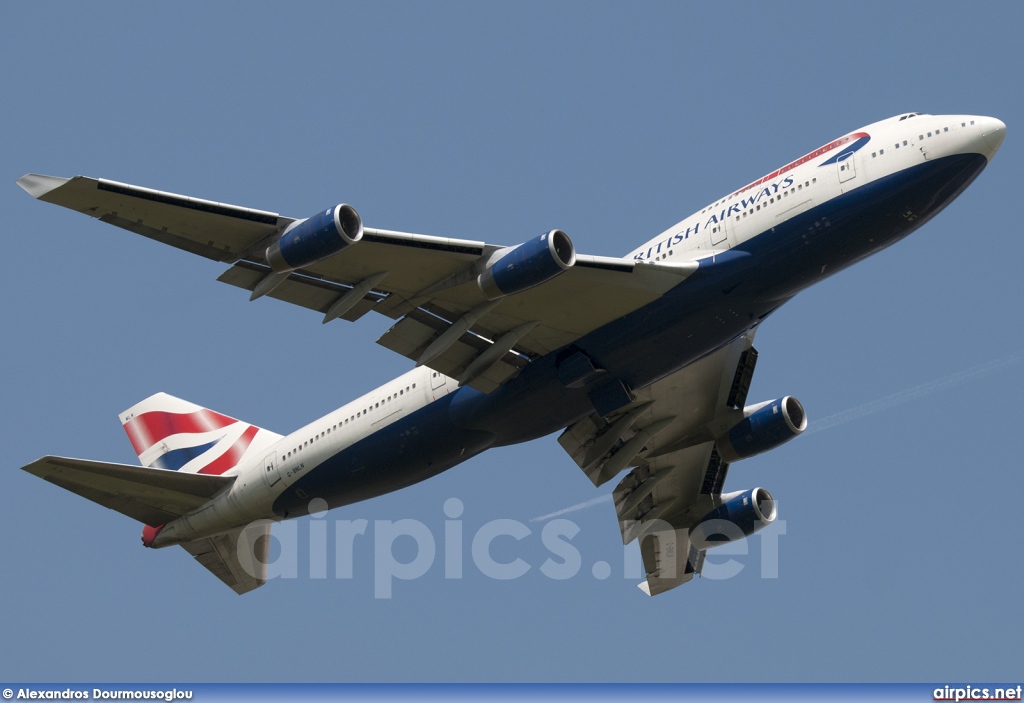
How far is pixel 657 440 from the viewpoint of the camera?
44812 millimetres

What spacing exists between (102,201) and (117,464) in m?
11.7

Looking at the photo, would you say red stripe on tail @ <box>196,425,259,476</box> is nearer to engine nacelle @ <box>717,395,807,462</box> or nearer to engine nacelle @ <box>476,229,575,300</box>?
engine nacelle @ <box>476,229,575,300</box>

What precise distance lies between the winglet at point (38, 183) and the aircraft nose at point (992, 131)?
23007 millimetres

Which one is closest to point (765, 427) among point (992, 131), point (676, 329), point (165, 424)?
point (676, 329)

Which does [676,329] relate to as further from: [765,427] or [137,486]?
[137,486]

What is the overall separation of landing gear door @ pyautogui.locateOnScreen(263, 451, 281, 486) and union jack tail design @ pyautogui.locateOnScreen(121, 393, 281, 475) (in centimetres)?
182

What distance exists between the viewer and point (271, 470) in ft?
137

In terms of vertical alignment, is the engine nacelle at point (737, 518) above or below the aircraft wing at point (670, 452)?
below

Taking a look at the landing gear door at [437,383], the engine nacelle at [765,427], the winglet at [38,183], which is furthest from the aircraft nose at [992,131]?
the winglet at [38,183]

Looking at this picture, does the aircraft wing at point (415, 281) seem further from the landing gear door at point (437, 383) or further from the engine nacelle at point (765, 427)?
the engine nacelle at point (765, 427)

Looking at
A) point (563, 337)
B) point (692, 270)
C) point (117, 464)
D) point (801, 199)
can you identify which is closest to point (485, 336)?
point (563, 337)

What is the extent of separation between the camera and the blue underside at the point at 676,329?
111ft

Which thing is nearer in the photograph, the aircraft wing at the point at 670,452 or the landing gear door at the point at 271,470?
the landing gear door at the point at 271,470

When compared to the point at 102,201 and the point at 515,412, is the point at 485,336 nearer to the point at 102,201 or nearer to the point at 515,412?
the point at 515,412
